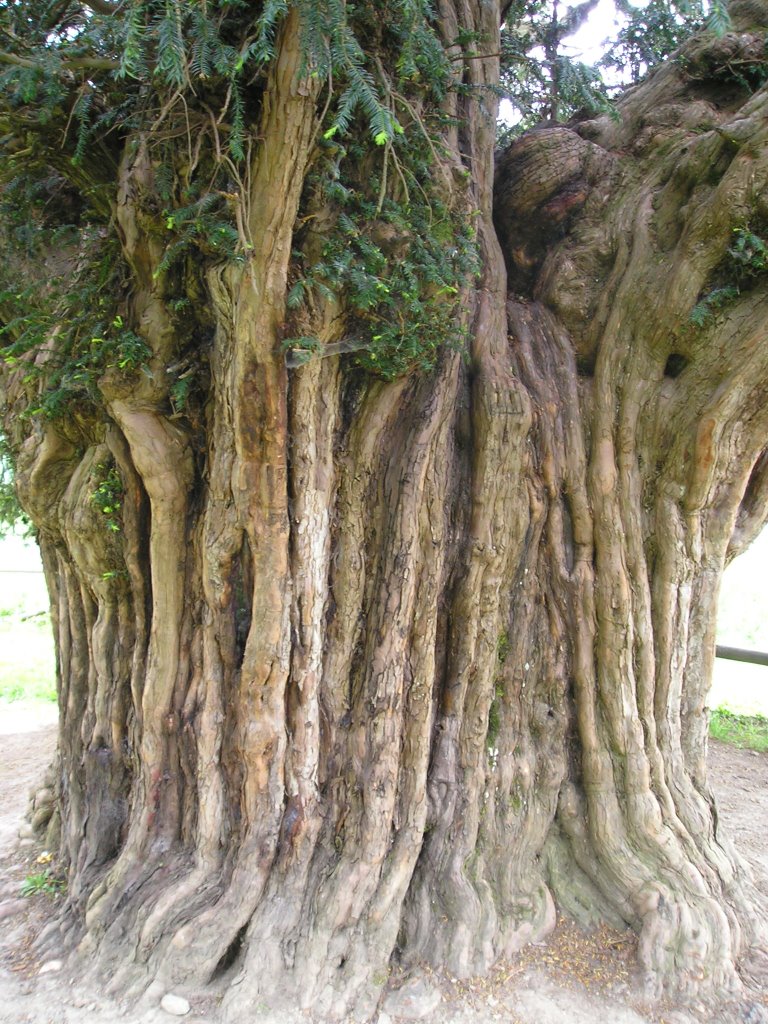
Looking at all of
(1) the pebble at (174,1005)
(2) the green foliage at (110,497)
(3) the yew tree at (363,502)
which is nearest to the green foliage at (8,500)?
(3) the yew tree at (363,502)

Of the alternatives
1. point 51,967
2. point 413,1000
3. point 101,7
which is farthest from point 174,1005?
point 101,7

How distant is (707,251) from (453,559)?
1853mm

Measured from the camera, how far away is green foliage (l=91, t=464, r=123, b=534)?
3062 mm

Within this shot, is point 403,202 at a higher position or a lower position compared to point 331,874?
higher

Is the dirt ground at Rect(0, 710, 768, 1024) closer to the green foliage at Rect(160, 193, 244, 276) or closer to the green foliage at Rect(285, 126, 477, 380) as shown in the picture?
the green foliage at Rect(285, 126, 477, 380)

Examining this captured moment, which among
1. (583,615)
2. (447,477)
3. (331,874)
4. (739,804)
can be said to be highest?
(447,477)

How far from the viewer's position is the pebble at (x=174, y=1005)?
263 cm

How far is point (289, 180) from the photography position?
98.8 inches

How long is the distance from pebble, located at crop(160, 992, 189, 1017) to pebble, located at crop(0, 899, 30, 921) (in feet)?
3.37

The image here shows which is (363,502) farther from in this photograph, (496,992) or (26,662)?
(26,662)

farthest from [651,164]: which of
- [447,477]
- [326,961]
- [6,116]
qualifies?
[326,961]

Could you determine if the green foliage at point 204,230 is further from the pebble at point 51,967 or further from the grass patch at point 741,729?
the grass patch at point 741,729

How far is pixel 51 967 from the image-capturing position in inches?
113

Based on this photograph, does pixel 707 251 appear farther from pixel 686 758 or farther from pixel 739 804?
pixel 739 804
